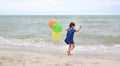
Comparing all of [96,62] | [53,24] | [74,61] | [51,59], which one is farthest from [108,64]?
[53,24]

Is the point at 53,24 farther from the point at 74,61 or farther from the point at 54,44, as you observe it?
the point at 54,44

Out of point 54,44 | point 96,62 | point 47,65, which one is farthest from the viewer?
point 54,44

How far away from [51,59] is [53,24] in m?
1.43

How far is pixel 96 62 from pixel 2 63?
2993mm

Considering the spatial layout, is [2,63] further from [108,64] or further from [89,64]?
[108,64]

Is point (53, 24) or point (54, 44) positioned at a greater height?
point (53, 24)

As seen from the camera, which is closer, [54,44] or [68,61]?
[68,61]

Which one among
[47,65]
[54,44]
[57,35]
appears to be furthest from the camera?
[54,44]

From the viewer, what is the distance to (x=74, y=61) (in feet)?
24.0

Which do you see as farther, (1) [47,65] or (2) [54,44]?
(2) [54,44]

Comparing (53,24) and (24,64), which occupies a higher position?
(53,24)

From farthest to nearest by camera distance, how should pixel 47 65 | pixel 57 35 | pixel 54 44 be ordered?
pixel 54 44 → pixel 57 35 → pixel 47 65

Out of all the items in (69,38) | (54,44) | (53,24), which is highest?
(53,24)

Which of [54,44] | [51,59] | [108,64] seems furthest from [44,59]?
[54,44]
